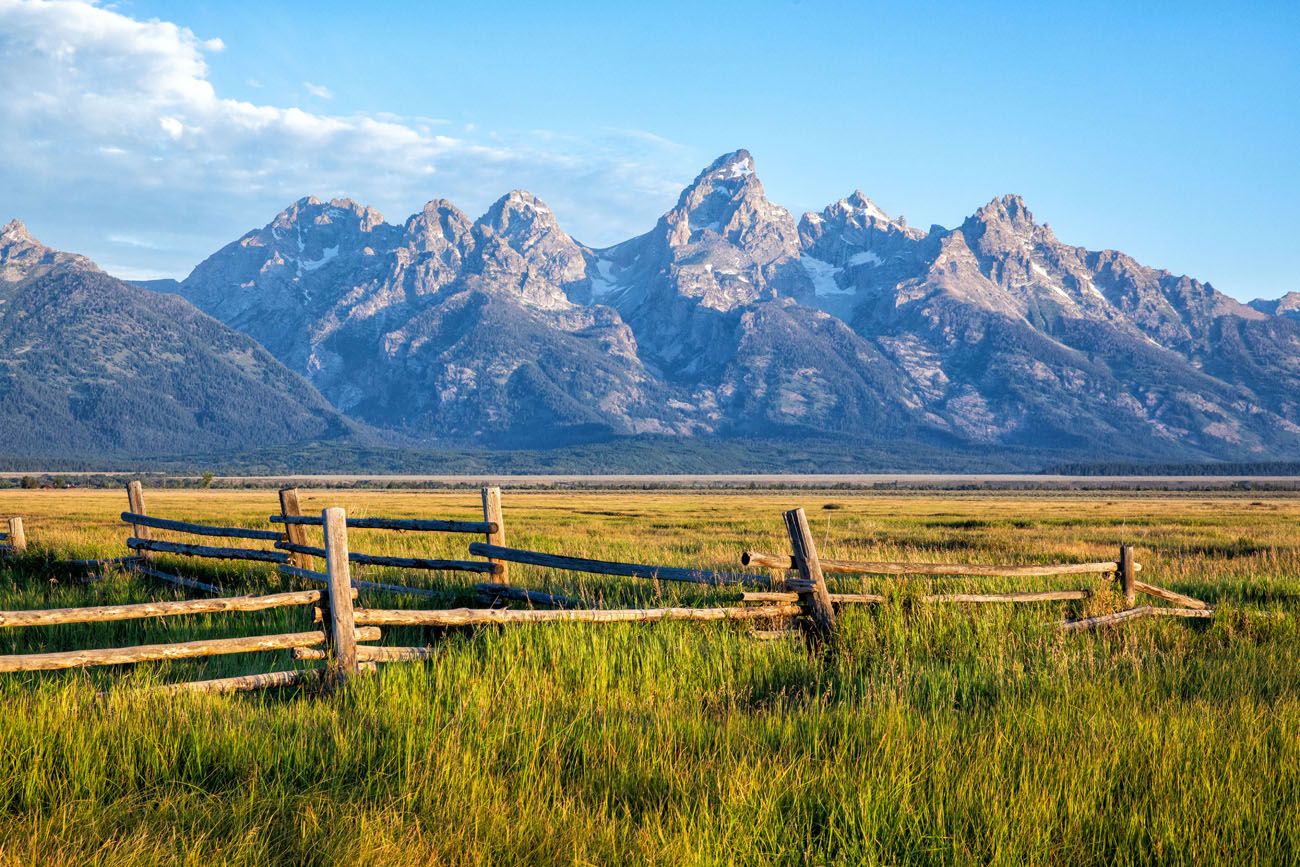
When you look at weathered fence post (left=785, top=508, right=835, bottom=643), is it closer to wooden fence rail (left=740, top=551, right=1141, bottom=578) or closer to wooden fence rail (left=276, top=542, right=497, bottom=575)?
wooden fence rail (left=740, top=551, right=1141, bottom=578)

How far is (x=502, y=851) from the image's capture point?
402 centimetres

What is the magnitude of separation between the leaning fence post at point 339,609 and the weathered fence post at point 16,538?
12.5 m

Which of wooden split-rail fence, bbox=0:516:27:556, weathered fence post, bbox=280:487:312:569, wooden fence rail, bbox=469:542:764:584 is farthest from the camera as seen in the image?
wooden split-rail fence, bbox=0:516:27:556

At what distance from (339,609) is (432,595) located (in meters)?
4.93

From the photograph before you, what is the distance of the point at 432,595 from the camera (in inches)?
469

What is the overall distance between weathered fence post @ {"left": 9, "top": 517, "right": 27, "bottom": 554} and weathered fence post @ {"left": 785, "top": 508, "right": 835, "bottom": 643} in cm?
1442

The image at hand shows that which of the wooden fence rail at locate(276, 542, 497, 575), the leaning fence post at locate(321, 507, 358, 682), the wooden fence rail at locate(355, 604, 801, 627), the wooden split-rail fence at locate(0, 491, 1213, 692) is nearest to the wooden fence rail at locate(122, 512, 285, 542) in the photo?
the wooden split-rail fence at locate(0, 491, 1213, 692)

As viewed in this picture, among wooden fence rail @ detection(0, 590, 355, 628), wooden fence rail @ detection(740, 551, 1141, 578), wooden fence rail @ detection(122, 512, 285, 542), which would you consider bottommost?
wooden fence rail @ detection(740, 551, 1141, 578)

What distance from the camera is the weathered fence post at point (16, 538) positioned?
16594 millimetres

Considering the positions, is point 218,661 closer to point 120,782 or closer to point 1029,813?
point 120,782

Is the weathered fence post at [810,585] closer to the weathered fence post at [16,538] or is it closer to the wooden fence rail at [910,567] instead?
the wooden fence rail at [910,567]

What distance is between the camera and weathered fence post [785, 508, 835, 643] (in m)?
8.83

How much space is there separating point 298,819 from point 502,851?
0.94 metres

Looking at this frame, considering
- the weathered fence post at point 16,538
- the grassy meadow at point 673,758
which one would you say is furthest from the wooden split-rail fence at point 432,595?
the weathered fence post at point 16,538
